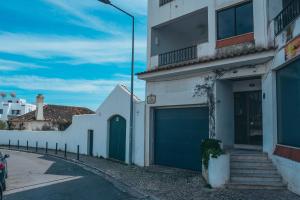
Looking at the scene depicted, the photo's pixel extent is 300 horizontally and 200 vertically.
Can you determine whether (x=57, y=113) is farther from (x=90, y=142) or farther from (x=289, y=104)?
(x=289, y=104)

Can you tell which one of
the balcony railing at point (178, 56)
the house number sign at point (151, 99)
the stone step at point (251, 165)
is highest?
the balcony railing at point (178, 56)

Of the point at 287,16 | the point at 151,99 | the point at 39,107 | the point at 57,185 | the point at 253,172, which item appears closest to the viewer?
the point at 287,16

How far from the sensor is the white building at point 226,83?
10.5m

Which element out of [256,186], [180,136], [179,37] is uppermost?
[179,37]

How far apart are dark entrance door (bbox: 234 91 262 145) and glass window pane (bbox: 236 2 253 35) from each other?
275 centimetres

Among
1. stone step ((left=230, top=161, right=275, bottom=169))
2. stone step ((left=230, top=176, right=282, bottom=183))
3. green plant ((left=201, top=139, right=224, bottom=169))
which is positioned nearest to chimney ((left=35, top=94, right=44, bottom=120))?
green plant ((left=201, top=139, right=224, bottom=169))

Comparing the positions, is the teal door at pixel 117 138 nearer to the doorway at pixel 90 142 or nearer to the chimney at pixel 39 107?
the doorway at pixel 90 142

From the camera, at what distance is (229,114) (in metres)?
14.1

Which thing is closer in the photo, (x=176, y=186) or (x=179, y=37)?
(x=176, y=186)

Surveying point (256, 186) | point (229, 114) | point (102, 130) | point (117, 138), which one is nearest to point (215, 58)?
point (229, 114)

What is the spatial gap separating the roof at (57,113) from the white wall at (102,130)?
482 inches

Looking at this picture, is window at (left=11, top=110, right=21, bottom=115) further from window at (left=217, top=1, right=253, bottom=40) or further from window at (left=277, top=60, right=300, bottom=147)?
window at (left=277, top=60, right=300, bottom=147)

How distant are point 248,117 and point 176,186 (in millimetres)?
5105

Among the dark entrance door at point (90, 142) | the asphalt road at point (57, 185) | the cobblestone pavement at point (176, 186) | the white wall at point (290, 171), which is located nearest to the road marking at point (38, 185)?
the asphalt road at point (57, 185)
